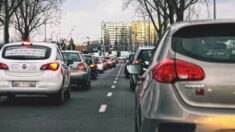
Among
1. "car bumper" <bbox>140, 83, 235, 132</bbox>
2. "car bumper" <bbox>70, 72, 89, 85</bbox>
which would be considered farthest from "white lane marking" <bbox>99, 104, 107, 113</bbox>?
"car bumper" <bbox>140, 83, 235, 132</bbox>

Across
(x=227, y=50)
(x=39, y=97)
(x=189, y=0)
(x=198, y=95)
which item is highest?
(x=189, y=0)

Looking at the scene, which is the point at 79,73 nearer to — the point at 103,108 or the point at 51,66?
the point at 51,66

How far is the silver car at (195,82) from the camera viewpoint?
5.02 meters

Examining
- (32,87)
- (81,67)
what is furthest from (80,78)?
(32,87)

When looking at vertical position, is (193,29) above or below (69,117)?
above

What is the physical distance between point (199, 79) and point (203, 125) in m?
0.38

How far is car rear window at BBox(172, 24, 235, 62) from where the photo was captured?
17.0 feet

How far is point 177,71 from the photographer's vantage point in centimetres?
515

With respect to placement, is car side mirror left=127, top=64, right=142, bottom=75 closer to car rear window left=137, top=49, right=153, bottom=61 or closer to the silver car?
the silver car

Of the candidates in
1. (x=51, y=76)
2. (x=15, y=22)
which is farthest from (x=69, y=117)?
(x=15, y=22)

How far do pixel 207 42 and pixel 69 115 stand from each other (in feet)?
24.3

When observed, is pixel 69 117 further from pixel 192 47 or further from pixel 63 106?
pixel 192 47

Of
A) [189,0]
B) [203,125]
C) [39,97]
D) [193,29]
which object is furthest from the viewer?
[189,0]

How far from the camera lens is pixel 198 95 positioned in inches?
200
